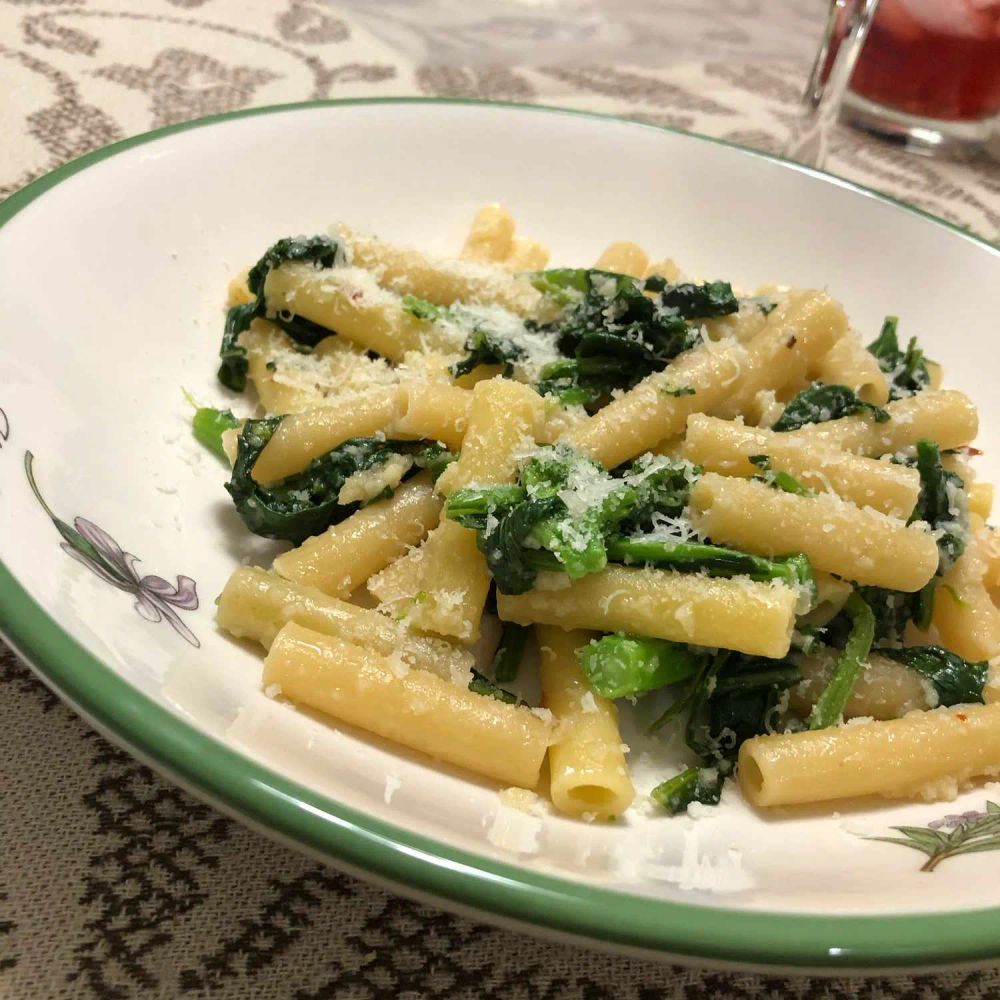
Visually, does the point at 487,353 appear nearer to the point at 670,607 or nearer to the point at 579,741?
the point at 670,607

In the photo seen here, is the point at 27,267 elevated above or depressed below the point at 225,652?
above

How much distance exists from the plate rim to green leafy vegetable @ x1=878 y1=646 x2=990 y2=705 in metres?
0.60

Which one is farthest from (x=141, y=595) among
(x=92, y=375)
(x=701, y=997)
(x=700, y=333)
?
(x=700, y=333)

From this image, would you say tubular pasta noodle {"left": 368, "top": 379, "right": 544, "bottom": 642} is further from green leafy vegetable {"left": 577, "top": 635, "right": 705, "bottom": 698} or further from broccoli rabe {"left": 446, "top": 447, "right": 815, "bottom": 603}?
green leafy vegetable {"left": 577, "top": 635, "right": 705, "bottom": 698}

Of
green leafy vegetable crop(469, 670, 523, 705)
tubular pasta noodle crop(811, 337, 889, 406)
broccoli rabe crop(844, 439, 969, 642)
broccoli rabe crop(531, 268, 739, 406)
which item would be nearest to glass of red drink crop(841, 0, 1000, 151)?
tubular pasta noodle crop(811, 337, 889, 406)

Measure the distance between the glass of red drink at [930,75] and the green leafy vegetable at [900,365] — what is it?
5.69ft

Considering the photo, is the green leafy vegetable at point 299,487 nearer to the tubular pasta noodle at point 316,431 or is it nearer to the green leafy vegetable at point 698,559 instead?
the tubular pasta noodle at point 316,431

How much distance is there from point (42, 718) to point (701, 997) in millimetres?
997

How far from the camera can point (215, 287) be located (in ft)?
7.36

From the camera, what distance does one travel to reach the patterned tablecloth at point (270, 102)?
1.21 m

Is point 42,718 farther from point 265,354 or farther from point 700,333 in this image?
point 700,333

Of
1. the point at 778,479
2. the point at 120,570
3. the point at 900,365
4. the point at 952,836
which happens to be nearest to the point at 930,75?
the point at 900,365

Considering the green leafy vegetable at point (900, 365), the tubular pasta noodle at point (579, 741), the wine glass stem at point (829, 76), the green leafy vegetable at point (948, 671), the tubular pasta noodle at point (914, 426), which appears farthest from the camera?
the wine glass stem at point (829, 76)

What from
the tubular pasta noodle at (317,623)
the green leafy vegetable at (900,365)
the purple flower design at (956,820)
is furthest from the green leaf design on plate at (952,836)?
the green leafy vegetable at (900,365)
